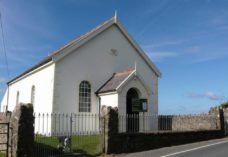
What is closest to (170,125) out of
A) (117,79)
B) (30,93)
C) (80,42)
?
(117,79)

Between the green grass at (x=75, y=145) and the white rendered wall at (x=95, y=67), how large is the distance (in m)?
4.48

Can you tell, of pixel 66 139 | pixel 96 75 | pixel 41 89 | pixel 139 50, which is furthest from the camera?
pixel 139 50

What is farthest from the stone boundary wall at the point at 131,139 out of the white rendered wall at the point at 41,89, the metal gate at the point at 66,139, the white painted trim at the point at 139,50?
the white painted trim at the point at 139,50

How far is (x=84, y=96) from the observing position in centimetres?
2395

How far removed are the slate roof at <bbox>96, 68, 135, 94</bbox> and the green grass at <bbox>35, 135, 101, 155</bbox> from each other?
16.3ft

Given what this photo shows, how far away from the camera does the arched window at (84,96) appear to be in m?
23.8

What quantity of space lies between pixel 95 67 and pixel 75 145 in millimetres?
8579

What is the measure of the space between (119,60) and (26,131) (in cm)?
1304

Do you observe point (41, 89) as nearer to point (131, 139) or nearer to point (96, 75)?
point (96, 75)

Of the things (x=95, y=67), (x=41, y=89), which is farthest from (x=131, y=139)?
(x=41, y=89)

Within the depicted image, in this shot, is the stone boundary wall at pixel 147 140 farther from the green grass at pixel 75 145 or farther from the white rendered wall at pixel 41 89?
the white rendered wall at pixel 41 89

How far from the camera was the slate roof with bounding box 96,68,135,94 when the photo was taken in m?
23.2

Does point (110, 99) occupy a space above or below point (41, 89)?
below

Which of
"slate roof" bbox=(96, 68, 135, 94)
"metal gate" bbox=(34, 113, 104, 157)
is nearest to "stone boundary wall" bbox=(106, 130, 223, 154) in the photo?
"metal gate" bbox=(34, 113, 104, 157)
